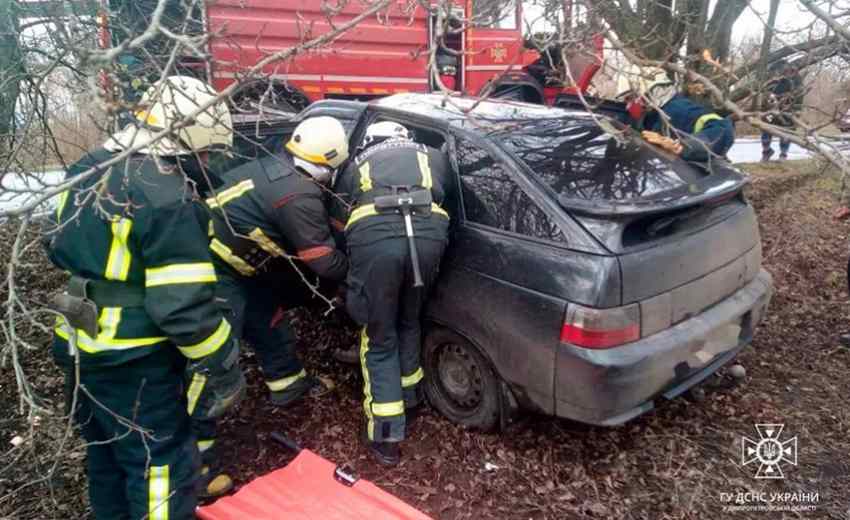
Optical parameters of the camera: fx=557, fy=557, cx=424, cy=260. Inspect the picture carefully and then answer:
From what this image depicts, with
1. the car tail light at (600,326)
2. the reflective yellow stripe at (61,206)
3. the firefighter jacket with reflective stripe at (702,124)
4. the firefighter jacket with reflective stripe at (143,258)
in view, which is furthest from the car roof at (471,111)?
the reflective yellow stripe at (61,206)

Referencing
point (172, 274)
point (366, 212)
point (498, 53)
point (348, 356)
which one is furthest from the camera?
point (498, 53)

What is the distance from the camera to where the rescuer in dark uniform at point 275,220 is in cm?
268

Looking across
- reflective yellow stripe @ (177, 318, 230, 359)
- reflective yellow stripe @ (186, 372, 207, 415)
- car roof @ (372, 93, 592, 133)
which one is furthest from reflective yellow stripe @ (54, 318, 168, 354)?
car roof @ (372, 93, 592, 133)

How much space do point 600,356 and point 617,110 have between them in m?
2.99

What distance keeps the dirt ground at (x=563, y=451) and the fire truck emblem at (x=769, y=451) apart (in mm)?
42

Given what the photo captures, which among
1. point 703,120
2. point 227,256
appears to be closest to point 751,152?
point 703,120

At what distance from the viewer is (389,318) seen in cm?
271

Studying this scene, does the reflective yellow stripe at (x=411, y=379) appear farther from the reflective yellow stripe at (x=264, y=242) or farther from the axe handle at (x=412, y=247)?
the reflective yellow stripe at (x=264, y=242)

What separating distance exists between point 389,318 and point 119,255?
125cm

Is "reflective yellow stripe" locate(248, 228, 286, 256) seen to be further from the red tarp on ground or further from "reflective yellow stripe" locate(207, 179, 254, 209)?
the red tarp on ground

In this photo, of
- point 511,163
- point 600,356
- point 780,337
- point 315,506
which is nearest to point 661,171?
point 511,163

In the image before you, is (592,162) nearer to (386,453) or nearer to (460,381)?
(460,381)

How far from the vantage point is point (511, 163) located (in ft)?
8.81

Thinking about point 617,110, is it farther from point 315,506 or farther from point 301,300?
point 315,506
